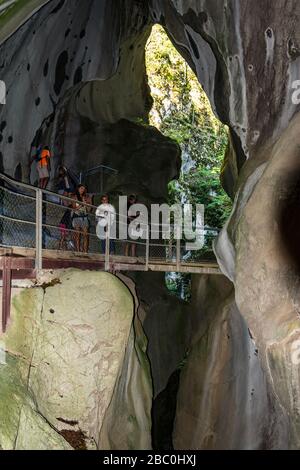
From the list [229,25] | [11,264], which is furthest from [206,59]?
[11,264]

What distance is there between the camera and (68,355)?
4398 millimetres

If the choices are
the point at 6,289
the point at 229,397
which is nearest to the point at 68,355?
the point at 6,289

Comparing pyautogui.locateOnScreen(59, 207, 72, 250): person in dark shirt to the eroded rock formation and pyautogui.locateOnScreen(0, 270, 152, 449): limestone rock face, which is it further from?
the eroded rock formation

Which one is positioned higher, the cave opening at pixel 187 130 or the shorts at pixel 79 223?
the cave opening at pixel 187 130

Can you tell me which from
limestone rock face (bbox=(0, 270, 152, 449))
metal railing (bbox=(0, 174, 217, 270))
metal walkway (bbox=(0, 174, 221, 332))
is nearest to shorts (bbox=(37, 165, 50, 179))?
metal railing (bbox=(0, 174, 217, 270))

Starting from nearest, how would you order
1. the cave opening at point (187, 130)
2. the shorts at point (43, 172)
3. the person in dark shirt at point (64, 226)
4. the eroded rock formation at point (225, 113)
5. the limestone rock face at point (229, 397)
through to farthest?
the eroded rock formation at point (225, 113) < the person in dark shirt at point (64, 226) < the shorts at point (43, 172) < the limestone rock face at point (229, 397) < the cave opening at point (187, 130)

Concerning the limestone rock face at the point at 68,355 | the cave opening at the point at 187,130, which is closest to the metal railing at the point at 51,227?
the limestone rock face at the point at 68,355

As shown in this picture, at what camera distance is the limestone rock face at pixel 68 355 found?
3900 millimetres

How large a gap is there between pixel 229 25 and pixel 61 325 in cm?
655

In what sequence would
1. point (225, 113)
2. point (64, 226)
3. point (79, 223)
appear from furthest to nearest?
point (225, 113), point (79, 223), point (64, 226)

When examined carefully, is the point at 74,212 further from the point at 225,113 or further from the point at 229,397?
the point at 229,397

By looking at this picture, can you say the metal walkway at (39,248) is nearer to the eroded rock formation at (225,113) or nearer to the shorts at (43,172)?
the shorts at (43,172)

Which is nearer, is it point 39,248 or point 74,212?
point 39,248

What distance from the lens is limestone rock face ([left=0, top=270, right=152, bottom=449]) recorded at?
390 centimetres
